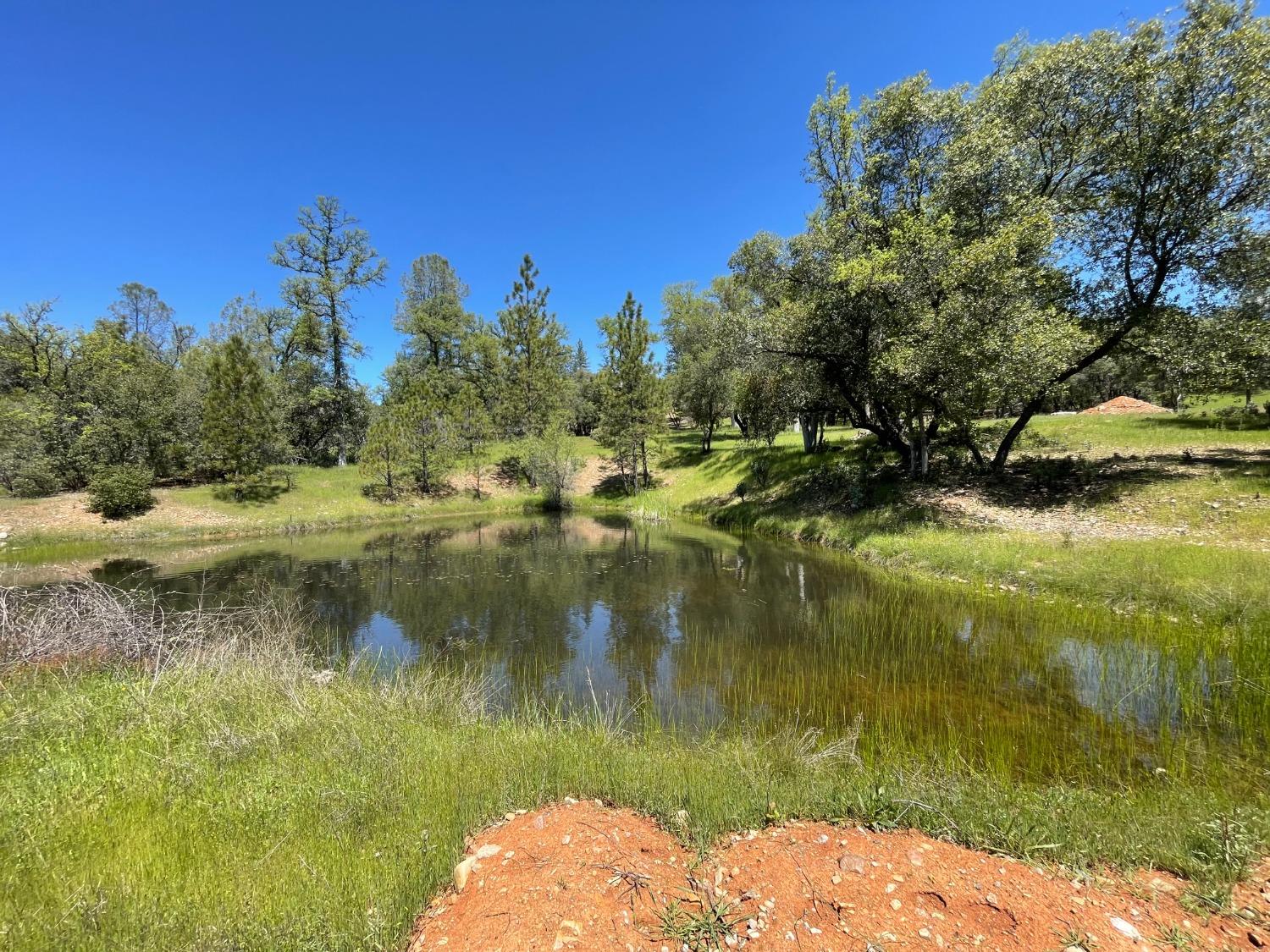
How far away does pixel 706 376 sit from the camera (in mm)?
38094

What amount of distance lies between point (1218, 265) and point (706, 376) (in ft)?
86.4

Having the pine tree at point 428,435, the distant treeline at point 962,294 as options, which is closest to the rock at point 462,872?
the distant treeline at point 962,294

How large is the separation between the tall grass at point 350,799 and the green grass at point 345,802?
19 millimetres

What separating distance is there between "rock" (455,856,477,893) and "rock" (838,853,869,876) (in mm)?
2551

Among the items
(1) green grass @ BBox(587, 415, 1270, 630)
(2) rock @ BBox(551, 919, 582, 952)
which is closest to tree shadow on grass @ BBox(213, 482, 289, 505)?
(1) green grass @ BBox(587, 415, 1270, 630)

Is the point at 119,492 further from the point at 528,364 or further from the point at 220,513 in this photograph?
the point at 528,364

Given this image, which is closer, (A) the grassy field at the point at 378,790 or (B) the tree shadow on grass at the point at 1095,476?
(A) the grassy field at the point at 378,790

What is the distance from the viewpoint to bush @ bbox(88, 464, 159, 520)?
24766 millimetres

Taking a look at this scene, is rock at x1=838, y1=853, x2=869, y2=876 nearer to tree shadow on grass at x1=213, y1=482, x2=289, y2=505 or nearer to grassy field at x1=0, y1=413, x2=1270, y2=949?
grassy field at x1=0, y1=413, x2=1270, y2=949

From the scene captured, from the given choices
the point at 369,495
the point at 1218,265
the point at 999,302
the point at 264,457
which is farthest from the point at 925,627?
the point at 264,457

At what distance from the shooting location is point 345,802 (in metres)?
4.32

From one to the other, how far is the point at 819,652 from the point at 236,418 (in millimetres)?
34724

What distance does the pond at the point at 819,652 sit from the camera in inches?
241

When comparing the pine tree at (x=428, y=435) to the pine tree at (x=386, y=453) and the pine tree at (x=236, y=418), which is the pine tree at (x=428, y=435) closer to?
the pine tree at (x=386, y=453)
